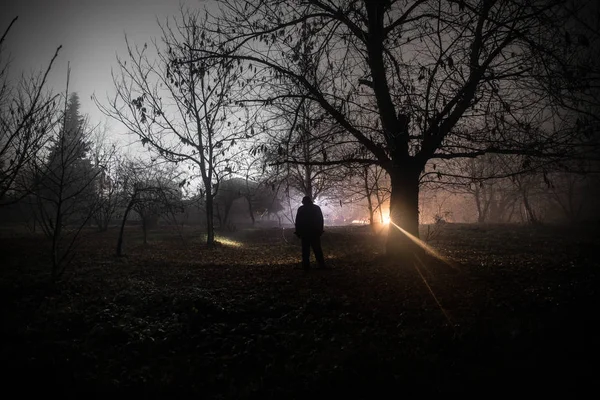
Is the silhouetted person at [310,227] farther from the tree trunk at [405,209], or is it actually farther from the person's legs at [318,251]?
the tree trunk at [405,209]

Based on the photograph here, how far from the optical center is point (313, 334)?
14.4 ft

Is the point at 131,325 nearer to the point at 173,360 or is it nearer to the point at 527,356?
the point at 173,360

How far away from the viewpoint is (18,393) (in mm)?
3234

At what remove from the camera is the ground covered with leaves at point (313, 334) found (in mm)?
3303

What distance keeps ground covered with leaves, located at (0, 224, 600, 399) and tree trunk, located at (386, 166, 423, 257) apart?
0.61 m

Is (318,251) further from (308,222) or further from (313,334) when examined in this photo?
(313,334)

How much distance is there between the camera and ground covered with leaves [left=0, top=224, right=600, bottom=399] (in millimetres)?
3303

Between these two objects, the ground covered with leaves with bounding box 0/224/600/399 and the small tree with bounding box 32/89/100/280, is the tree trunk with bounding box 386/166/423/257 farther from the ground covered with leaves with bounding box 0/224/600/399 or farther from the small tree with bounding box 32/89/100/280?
the small tree with bounding box 32/89/100/280

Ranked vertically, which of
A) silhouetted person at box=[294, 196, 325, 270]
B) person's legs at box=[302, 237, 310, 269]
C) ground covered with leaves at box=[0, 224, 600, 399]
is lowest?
ground covered with leaves at box=[0, 224, 600, 399]

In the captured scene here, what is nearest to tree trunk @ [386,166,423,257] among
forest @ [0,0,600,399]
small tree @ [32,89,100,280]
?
forest @ [0,0,600,399]

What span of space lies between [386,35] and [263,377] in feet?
23.5

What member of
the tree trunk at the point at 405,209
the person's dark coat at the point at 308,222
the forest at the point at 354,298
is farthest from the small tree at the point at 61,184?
the tree trunk at the point at 405,209

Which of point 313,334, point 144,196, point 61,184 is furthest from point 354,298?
point 144,196

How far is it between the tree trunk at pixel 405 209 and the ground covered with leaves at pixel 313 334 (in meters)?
0.61
